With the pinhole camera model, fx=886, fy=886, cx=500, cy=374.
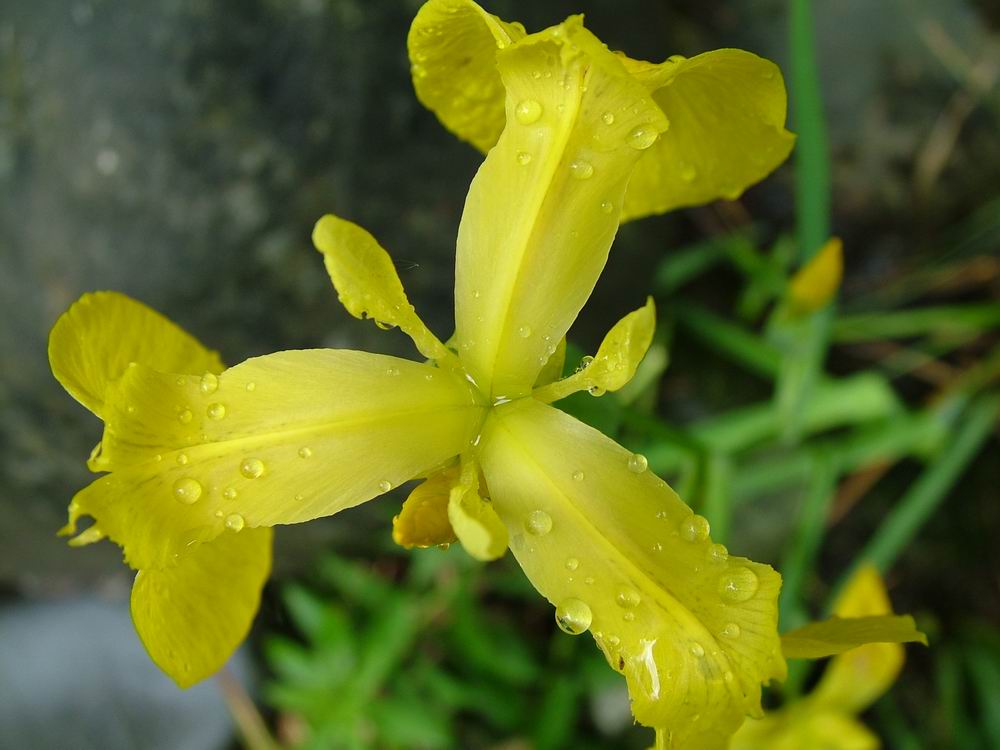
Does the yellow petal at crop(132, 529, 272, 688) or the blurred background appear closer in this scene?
the yellow petal at crop(132, 529, 272, 688)

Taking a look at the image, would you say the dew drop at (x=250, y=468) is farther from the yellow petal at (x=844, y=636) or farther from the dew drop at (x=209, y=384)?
the yellow petal at (x=844, y=636)

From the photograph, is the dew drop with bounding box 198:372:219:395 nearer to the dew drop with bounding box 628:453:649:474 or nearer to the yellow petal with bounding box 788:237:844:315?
the dew drop with bounding box 628:453:649:474

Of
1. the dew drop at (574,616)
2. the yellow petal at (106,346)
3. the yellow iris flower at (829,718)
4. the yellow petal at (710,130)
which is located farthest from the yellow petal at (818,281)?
the yellow petal at (106,346)

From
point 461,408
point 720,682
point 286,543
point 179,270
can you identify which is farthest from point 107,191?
point 720,682

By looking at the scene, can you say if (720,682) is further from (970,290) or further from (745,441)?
(970,290)

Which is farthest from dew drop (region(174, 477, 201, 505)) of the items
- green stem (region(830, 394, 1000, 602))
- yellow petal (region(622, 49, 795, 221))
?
green stem (region(830, 394, 1000, 602))

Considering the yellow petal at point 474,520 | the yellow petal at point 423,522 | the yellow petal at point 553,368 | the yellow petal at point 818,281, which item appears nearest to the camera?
the yellow petal at point 474,520
